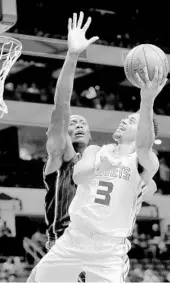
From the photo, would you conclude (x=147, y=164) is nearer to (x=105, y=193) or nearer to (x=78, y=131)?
(x=105, y=193)

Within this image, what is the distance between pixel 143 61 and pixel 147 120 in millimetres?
641

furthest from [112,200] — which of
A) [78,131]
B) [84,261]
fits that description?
[78,131]

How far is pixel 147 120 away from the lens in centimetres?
527

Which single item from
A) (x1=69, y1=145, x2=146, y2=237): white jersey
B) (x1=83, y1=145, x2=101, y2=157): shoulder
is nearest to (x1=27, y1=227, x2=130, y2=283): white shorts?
(x1=69, y1=145, x2=146, y2=237): white jersey

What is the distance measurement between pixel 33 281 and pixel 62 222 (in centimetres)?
63

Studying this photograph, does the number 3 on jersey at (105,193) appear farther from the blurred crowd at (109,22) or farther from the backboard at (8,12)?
the blurred crowd at (109,22)

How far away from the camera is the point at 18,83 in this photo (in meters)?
14.9

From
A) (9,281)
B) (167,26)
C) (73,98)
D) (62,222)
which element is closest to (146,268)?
(9,281)

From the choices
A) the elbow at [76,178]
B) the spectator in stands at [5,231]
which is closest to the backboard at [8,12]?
the elbow at [76,178]

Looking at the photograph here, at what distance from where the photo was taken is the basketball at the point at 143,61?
5.65 meters

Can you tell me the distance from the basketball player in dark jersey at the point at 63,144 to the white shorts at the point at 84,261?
473 mm

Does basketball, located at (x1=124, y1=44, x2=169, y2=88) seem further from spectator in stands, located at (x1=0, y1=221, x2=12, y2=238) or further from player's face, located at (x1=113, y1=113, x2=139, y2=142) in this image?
spectator in stands, located at (x1=0, y1=221, x2=12, y2=238)

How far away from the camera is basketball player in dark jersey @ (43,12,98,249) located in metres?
5.61

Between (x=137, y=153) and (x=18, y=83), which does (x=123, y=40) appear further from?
(x=137, y=153)
